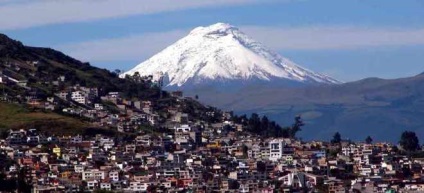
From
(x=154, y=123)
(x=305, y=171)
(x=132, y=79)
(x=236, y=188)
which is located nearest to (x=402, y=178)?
(x=305, y=171)

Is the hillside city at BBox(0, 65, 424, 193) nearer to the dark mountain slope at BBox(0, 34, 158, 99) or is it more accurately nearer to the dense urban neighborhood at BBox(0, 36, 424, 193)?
the dense urban neighborhood at BBox(0, 36, 424, 193)

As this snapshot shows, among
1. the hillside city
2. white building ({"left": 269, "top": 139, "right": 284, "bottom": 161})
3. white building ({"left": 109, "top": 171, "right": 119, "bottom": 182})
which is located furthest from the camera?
white building ({"left": 269, "top": 139, "right": 284, "bottom": 161})

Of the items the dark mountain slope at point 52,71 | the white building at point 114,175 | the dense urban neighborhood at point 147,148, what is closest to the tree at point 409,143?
the dense urban neighborhood at point 147,148

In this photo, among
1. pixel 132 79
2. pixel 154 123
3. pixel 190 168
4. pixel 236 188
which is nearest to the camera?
pixel 236 188

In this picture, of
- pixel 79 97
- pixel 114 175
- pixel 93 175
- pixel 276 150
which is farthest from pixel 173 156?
pixel 79 97

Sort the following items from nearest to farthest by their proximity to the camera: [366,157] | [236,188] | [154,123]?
1. [236,188]
2. [366,157]
3. [154,123]

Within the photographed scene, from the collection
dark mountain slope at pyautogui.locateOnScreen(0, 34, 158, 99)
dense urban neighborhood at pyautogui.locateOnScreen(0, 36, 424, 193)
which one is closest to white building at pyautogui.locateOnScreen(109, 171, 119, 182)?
dense urban neighborhood at pyautogui.locateOnScreen(0, 36, 424, 193)

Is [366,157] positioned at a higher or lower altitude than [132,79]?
lower

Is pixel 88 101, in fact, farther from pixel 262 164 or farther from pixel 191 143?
pixel 262 164
